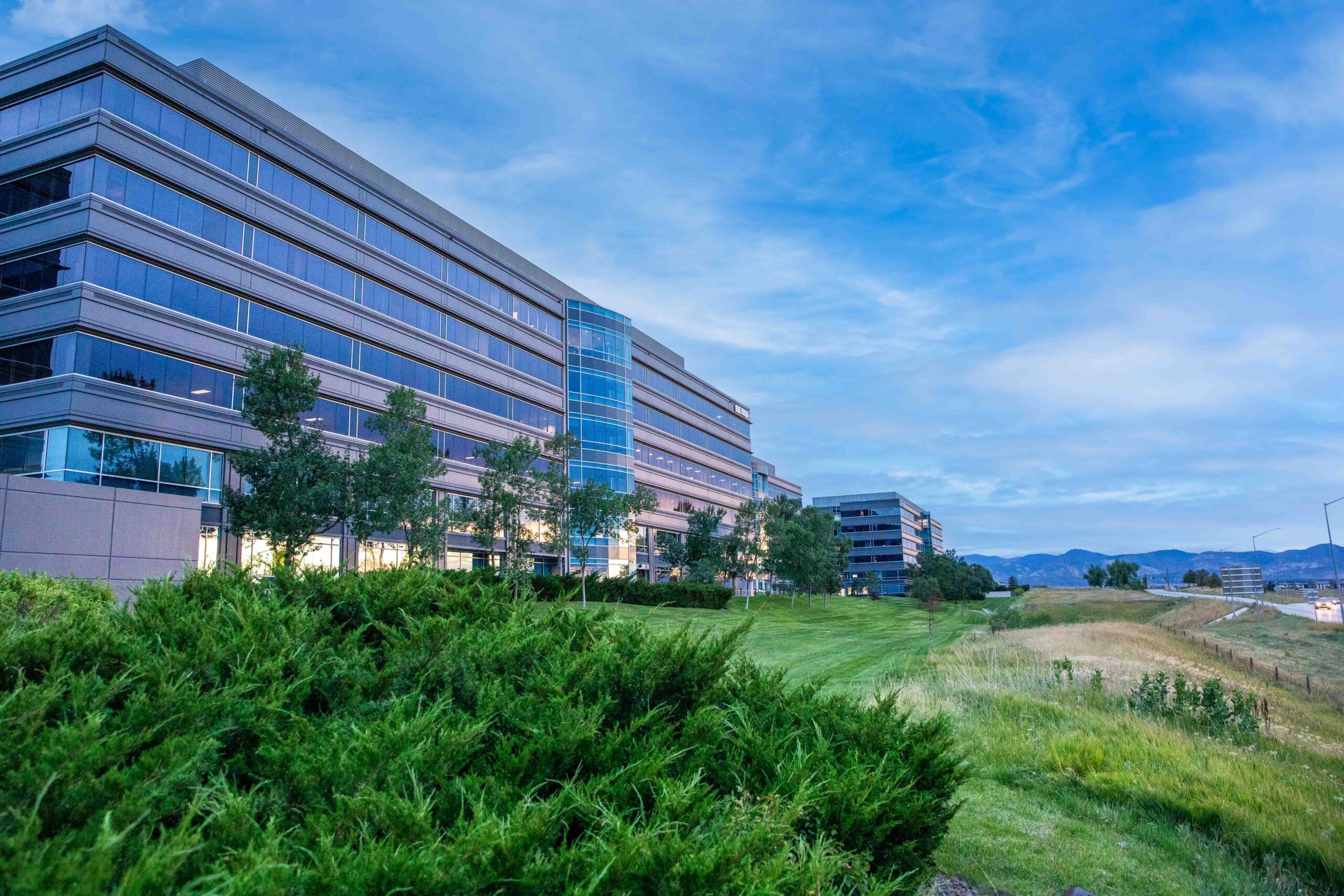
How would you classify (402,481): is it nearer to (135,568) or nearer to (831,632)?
(135,568)

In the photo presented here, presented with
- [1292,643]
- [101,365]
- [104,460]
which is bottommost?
[1292,643]

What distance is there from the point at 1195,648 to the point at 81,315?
43.8m

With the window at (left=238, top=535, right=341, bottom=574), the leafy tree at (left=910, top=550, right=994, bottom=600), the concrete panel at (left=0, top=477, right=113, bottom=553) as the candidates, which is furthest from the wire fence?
the leafy tree at (left=910, top=550, right=994, bottom=600)

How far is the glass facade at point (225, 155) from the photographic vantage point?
100 feet

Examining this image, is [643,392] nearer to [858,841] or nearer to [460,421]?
[460,421]

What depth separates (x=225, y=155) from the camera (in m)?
34.9

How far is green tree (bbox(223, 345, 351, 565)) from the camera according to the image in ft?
94.4

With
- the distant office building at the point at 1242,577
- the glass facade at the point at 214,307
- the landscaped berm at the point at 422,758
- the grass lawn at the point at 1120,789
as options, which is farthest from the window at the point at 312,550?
the distant office building at the point at 1242,577

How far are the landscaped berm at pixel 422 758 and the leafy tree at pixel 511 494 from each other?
32.4 m

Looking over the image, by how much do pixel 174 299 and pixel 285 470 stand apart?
9780 mm

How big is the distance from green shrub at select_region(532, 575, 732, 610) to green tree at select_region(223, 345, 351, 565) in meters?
12.7

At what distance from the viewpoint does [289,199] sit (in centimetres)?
3800

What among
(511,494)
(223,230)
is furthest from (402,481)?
(223,230)

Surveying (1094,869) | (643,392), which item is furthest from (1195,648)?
→ (643,392)
